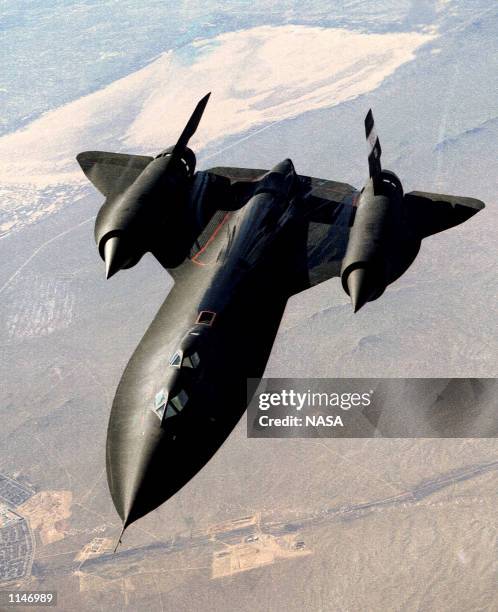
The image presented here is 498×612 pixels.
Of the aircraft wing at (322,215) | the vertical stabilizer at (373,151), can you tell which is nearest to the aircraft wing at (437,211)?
the vertical stabilizer at (373,151)

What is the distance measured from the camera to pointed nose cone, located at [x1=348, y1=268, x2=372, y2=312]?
21.1 metres

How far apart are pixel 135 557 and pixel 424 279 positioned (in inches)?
3188

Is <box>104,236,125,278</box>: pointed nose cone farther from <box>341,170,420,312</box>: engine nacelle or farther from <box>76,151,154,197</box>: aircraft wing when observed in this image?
<box>341,170,420,312</box>: engine nacelle

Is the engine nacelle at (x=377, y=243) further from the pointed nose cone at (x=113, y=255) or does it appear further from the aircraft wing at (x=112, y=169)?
the aircraft wing at (x=112, y=169)

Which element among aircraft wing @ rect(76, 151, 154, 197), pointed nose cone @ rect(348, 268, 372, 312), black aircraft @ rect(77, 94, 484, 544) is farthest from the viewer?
aircraft wing @ rect(76, 151, 154, 197)

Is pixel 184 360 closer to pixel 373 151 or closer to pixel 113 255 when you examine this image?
pixel 113 255

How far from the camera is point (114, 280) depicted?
156 m

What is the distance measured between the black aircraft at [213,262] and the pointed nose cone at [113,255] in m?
0.05

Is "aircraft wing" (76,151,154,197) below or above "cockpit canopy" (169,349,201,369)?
above

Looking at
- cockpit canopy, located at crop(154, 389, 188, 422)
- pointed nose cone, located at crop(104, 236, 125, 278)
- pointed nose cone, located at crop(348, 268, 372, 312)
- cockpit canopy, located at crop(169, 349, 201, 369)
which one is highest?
pointed nose cone, located at crop(104, 236, 125, 278)

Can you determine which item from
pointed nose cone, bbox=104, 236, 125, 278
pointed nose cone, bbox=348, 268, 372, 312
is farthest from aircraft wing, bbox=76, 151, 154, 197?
pointed nose cone, bbox=348, 268, 372, 312

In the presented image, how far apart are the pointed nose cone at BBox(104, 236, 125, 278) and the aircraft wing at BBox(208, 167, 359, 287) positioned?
6082mm

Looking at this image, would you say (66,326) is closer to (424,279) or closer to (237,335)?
(424,279)

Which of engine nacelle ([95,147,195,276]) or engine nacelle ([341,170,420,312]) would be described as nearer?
engine nacelle ([341,170,420,312])
